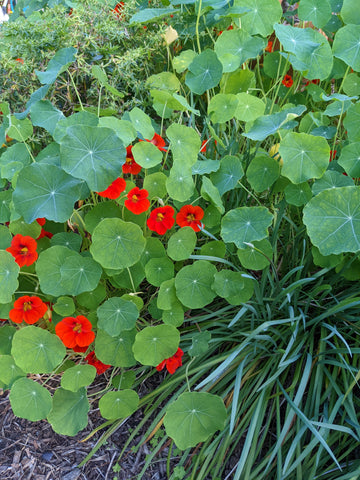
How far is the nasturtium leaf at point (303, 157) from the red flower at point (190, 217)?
324mm

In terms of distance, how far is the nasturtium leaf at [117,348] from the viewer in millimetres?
1407

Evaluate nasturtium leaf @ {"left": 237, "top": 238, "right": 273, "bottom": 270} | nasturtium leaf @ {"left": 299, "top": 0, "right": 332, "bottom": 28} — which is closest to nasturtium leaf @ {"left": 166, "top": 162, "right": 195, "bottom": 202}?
nasturtium leaf @ {"left": 237, "top": 238, "right": 273, "bottom": 270}

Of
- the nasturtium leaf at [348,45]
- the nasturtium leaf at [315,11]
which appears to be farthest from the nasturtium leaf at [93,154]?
the nasturtium leaf at [315,11]

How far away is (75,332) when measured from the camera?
1.37m

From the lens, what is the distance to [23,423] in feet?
5.53

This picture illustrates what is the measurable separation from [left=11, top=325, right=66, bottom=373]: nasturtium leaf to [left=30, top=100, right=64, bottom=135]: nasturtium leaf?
735 millimetres

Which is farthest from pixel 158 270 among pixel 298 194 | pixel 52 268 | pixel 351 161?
pixel 351 161

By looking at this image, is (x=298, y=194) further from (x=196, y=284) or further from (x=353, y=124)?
(x=196, y=284)


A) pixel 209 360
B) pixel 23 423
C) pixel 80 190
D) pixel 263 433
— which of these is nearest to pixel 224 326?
pixel 209 360

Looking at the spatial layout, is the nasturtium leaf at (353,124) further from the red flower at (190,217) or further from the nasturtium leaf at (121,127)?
the nasturtium leaf at (121,127)

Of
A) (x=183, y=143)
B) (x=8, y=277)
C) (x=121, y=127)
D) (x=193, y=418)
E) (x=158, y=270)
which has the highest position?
(x=121, y=127)

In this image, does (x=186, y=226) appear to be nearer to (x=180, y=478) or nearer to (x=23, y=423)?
(x=180, y=478)

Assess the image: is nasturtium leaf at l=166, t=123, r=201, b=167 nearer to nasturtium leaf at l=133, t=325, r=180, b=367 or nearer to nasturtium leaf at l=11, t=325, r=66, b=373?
nasturtium leaf at l=133, t=325, r=180, b=367

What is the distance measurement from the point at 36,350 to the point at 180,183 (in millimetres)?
743
